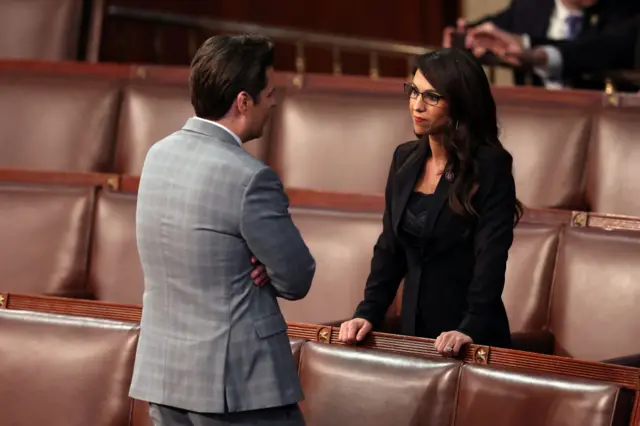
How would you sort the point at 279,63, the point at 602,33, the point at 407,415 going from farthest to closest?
the point at 279,63, the point at 602,33, the point at 407,415

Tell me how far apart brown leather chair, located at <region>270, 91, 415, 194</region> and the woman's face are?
20.3 inches

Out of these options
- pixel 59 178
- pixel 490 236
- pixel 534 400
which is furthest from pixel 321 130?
pixel 534 400

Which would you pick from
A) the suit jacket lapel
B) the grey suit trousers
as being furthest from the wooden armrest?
the suit jacket lapel

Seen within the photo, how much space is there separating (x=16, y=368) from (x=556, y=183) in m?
0.81

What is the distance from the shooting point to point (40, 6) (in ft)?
6.28

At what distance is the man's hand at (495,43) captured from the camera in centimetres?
171

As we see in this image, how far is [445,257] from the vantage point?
105cm

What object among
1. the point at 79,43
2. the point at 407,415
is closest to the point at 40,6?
the point at 79,43

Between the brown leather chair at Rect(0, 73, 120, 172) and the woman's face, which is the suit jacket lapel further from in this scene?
the woman's face

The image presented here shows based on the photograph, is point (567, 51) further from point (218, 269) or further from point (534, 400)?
point (218, 269)

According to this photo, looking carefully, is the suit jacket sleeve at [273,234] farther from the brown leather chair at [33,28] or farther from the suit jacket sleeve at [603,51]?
the brown leather chair at [33,28]

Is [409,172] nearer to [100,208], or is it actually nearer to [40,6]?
[100,208]

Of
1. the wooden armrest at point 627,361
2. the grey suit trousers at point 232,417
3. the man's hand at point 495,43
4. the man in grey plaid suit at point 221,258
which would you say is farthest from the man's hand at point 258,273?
the man's hand at point 495,43

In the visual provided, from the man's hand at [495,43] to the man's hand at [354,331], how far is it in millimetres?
790
